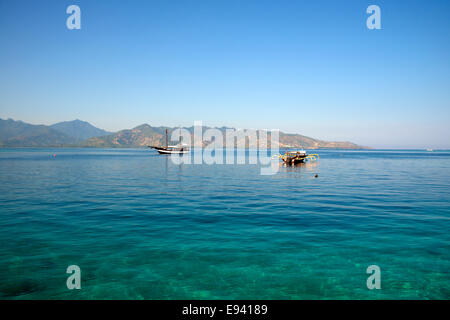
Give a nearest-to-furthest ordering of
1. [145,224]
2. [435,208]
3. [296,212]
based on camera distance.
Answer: [145,224], [296,212], [435,208]

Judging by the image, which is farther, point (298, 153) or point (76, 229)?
point (298, 153)

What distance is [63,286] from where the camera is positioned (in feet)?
33.9

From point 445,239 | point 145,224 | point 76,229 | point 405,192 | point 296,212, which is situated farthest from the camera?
point 405,192

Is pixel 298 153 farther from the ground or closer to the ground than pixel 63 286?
farther from the ground

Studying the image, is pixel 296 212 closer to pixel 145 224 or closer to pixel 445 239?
pixel 445 239
